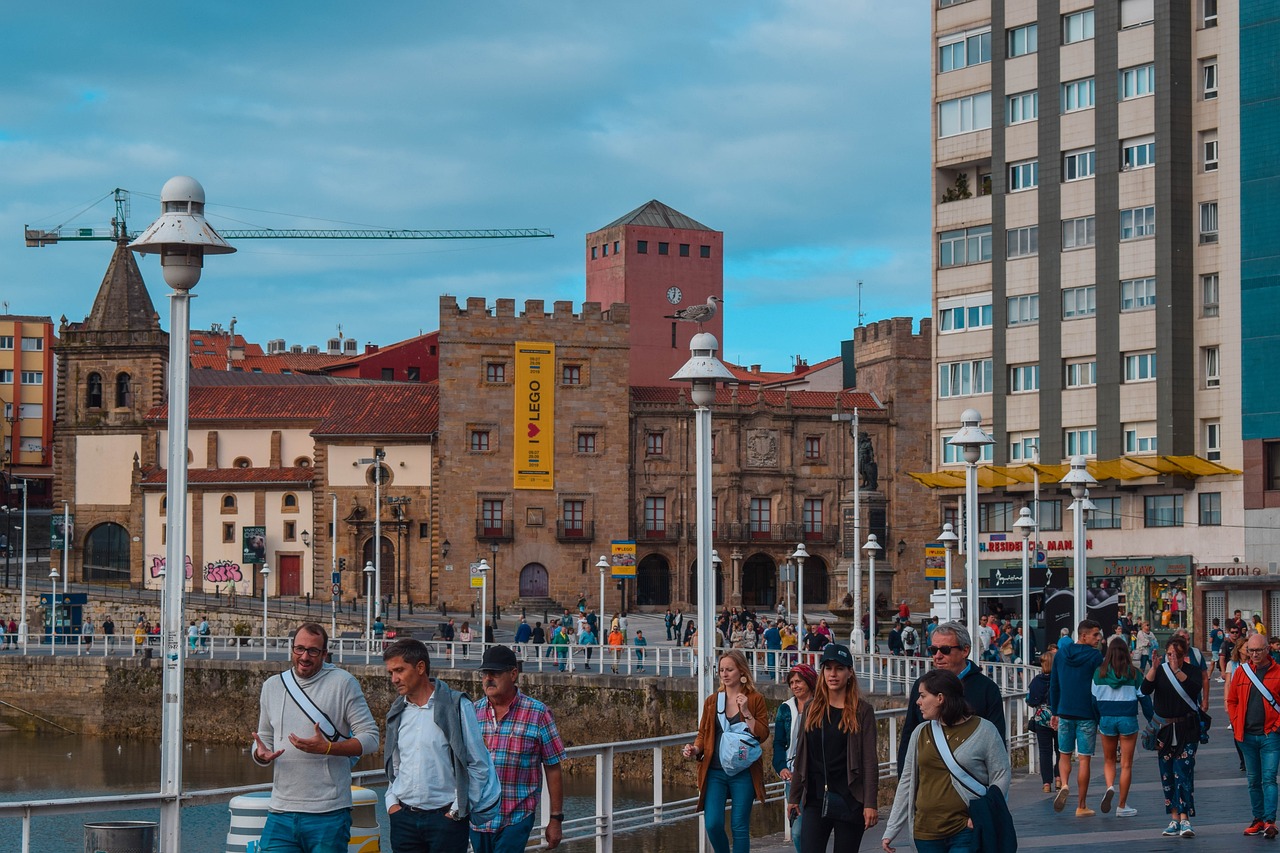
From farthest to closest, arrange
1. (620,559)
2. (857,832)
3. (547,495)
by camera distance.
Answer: (547,495) → (620,559) → (857,832)

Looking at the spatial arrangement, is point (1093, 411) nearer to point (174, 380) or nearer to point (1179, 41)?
point (1179, 41)

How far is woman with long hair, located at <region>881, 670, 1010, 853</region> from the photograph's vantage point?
9562 millimetres

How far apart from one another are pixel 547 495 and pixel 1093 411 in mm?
26283

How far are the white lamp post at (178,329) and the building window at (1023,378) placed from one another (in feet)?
168

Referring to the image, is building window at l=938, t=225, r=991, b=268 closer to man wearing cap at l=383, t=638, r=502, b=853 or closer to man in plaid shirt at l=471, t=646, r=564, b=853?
man in plaid shirt at l=471, t=646, r=564, b=853

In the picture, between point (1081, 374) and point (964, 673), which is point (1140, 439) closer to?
point (1081, 374)

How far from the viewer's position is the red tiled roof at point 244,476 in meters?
82.2

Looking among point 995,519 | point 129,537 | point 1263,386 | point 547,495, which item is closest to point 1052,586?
point 1263,386

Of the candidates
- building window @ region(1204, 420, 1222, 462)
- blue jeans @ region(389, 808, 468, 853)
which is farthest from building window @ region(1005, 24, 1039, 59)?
blue jeans @ region(389, 808, 468, 853)

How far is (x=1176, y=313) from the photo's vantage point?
57625 mm

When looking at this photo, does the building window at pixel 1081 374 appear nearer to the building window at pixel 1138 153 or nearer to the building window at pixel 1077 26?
the building window at pixel 1138 153

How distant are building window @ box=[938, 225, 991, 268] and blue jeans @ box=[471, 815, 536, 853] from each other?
54313 mm

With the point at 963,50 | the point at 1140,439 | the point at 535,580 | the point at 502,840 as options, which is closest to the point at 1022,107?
the point at 963,50

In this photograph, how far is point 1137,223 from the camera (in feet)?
192
